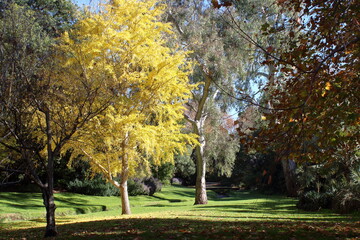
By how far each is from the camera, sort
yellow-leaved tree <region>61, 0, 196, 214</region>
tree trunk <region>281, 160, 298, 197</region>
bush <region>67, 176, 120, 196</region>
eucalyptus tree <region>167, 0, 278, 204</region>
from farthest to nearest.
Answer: bush <region>67, 176, 120, 196</region>, tree trunk <region>281, 160, 298, 197</region>, eucalyptus tree <region>167, 0, 278, 204</region>, yellow-leaved tree <region>61, 0, 196, 214</region>

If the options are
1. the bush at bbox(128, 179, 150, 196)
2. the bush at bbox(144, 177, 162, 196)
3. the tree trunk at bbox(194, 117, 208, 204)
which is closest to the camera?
the tree trunk at bbox(194, 117, 208, 204)

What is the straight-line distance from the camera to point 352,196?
11914 mm

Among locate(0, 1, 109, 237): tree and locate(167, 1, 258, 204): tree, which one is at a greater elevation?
locate(167, 1, 258, 204): tree

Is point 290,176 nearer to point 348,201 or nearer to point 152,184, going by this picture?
point 152,184

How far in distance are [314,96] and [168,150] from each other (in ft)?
26.3

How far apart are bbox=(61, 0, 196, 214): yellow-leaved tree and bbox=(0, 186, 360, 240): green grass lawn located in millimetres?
2503

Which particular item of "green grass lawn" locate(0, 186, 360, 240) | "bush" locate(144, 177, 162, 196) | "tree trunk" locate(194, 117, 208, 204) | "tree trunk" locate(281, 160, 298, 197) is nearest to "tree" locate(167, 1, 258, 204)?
"tree trunk" locate(194, 117, 208, 204)

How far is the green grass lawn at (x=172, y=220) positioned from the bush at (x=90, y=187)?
147cm

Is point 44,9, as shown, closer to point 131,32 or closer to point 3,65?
point 131,32

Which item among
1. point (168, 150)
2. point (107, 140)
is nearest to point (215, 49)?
point (168, 150)

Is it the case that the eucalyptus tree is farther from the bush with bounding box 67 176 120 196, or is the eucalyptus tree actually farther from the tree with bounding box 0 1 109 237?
the tree with bounding box 0 1 109 237

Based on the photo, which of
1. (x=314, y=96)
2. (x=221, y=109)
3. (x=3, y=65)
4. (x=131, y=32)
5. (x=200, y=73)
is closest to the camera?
(x=314, y=96)

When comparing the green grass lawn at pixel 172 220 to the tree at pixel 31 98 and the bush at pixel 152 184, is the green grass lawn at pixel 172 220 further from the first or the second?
the tree at pixel 31 98

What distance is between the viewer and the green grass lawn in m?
6.38
